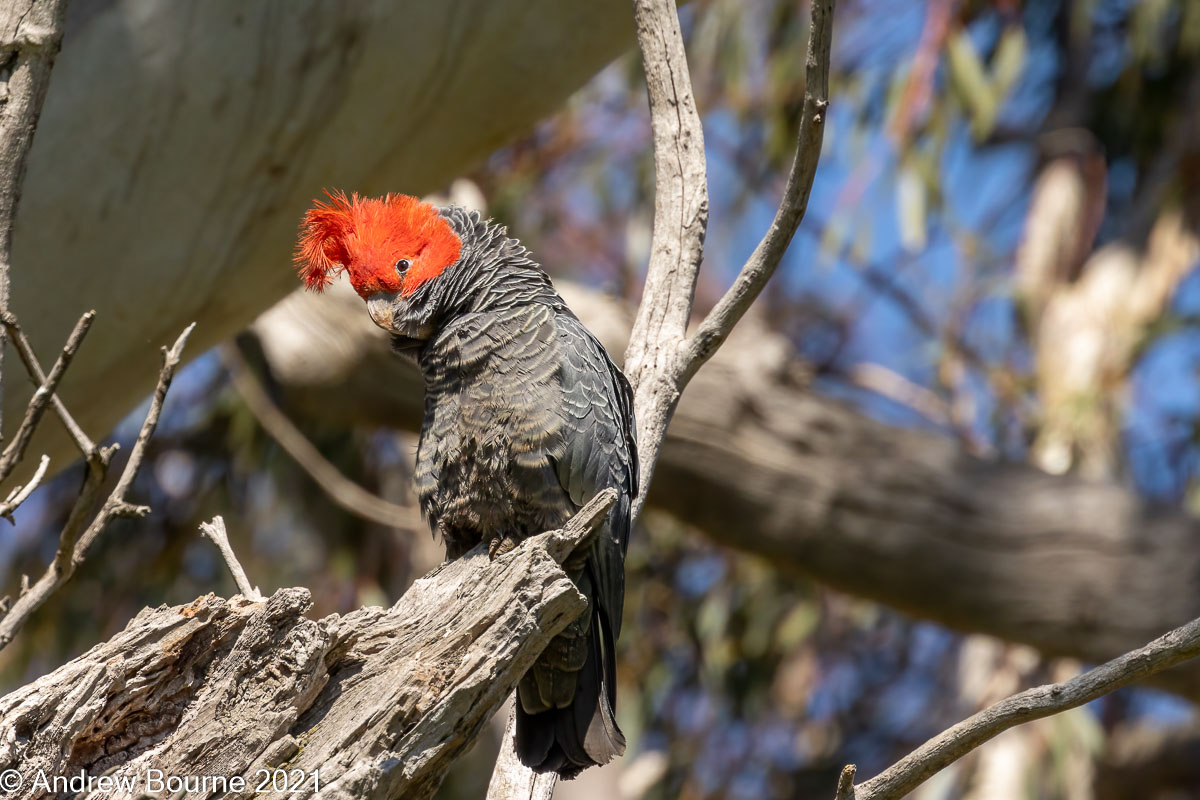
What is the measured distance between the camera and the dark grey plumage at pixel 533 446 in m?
2.14

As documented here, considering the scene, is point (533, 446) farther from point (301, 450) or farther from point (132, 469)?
point (301, 450)

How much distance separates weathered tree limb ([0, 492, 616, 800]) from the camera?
4.69 feet

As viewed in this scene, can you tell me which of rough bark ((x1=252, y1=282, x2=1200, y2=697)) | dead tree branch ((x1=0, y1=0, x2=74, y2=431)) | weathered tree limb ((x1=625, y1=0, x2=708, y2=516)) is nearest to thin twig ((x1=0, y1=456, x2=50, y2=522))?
dead tree branch ((x1=0, y1=0, x2=74, y2=431))

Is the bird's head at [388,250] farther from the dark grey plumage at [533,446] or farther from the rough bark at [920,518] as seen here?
the rough bark at [920,518]

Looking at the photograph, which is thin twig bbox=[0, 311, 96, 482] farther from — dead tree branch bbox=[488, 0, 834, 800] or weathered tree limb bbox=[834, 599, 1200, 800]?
weathered tree limb bbox=[834, 599, 1200, 800]

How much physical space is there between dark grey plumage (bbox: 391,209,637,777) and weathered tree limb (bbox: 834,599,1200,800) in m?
0.71

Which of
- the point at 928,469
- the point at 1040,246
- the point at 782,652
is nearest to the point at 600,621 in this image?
the point at 928,469

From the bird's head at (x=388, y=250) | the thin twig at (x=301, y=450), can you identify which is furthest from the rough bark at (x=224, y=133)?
the thin twig at (x=301, y=450)

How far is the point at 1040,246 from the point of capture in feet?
21.3

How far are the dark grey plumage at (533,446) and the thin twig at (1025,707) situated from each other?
71cm

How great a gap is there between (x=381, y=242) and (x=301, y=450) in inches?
120

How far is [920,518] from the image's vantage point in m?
4.64

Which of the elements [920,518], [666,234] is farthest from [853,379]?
[666,234]

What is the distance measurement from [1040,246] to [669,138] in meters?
4.76
